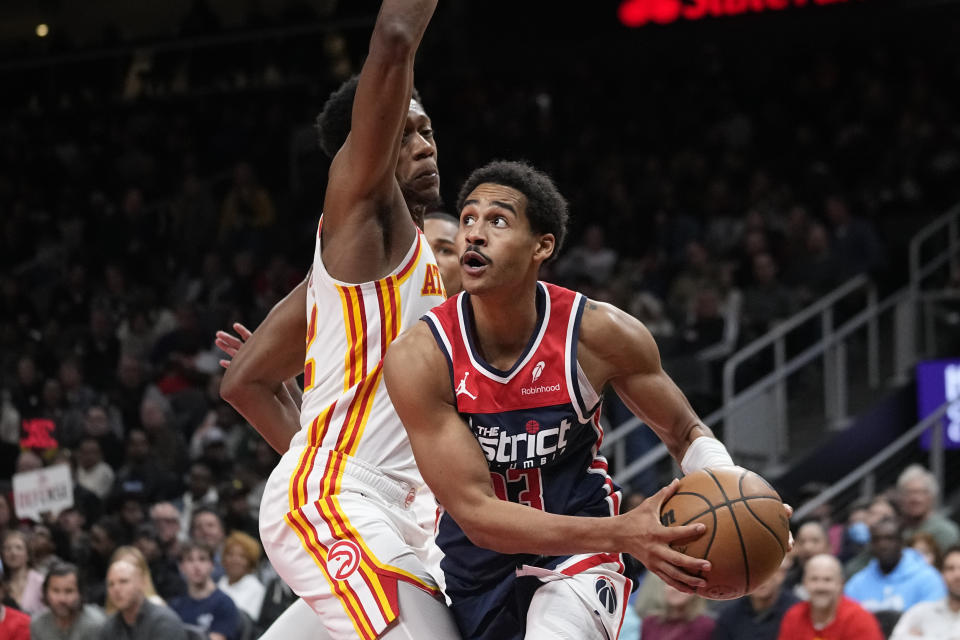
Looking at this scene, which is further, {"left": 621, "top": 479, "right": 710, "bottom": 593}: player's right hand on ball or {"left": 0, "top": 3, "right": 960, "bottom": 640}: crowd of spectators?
{"left": 0, "top": 3, "right": 960, "bottom": 640}: crowd of spectators

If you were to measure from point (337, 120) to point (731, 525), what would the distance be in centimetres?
169

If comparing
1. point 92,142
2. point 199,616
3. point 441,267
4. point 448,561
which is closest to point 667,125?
point 92,142

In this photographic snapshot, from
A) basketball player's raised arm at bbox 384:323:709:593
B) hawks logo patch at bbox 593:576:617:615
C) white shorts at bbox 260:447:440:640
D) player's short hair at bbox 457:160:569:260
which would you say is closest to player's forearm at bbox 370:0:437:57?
player's short hair at bbox 457:160:569:260

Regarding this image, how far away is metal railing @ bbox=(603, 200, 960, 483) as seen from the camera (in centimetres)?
1038

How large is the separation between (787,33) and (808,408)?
4488 mm

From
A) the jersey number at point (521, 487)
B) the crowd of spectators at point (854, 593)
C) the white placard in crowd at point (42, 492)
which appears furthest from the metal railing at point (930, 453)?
the jersey number at point (521, 487)

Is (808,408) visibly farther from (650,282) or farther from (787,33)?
(787,33)

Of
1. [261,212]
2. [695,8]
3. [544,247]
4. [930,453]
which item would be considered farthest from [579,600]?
[261,212]

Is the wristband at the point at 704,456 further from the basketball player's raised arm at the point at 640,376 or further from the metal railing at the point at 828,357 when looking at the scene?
the metal railing at the point at 828,357

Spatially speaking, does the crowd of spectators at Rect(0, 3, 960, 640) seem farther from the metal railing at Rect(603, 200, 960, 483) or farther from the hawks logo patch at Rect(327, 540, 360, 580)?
the hawks logo patch at Rect(327, 540, 360, 580)

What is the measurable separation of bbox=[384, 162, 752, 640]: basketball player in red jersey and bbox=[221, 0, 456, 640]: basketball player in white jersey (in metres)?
0.16

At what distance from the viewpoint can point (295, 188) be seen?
15281 mm

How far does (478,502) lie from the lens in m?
3.46

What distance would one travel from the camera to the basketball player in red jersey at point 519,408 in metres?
3.53
